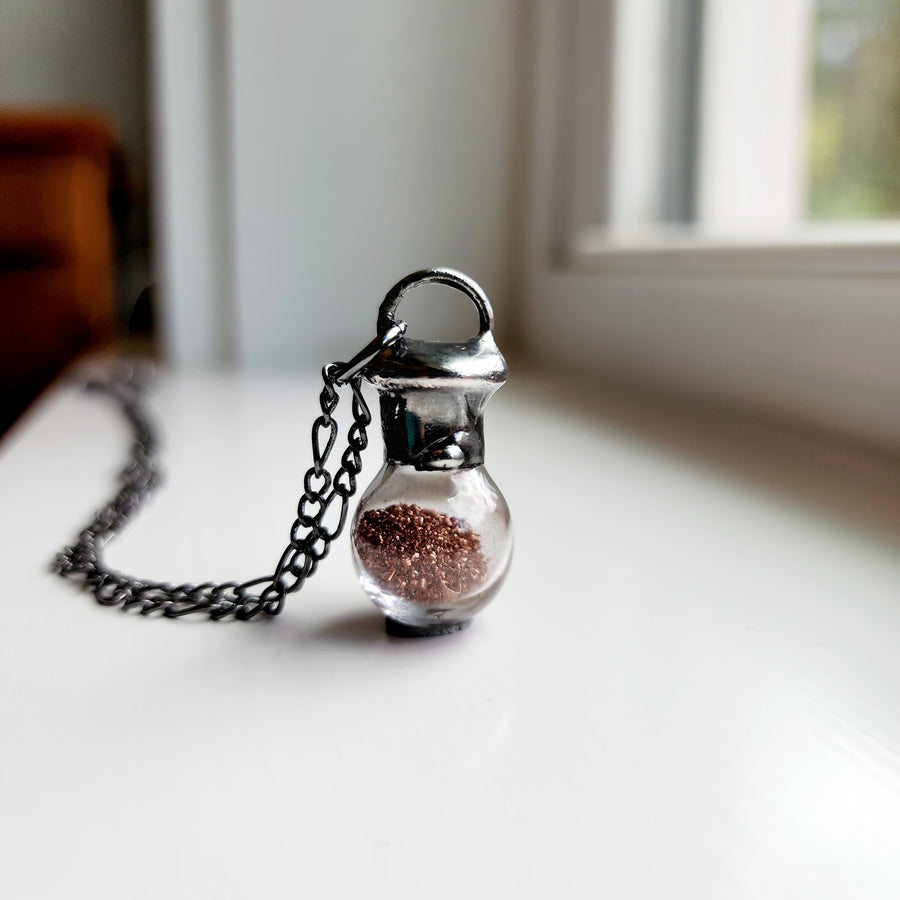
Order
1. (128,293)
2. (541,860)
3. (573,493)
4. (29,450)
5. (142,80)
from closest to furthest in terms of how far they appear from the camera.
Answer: (541,860), (573,493), (29,450), (142,80), (128,293)

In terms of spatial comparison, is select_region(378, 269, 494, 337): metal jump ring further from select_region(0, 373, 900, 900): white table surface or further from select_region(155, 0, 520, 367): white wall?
select_region(155, 0, 520, 367): white wall

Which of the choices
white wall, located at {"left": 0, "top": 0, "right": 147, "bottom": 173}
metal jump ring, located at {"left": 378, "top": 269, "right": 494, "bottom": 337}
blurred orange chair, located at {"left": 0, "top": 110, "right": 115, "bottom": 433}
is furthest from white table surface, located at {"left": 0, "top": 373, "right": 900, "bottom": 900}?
blurred orange chair, located at {"left": 0, "top": 110, "right": 115, "bottom": 433}

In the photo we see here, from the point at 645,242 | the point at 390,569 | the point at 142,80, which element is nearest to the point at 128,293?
the point at 142,80

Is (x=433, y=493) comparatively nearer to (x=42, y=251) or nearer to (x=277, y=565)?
(x=277, y=565)

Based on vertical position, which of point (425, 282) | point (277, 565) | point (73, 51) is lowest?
point (277, 565)

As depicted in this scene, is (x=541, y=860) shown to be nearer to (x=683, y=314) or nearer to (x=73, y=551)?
(x=73, y=551)

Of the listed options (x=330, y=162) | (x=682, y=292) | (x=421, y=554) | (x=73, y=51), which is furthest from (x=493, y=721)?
(x=73, y=51)

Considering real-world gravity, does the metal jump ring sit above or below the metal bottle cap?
above
